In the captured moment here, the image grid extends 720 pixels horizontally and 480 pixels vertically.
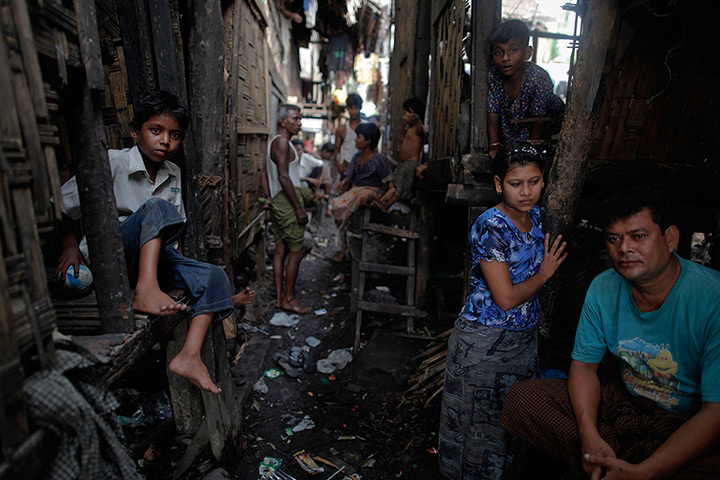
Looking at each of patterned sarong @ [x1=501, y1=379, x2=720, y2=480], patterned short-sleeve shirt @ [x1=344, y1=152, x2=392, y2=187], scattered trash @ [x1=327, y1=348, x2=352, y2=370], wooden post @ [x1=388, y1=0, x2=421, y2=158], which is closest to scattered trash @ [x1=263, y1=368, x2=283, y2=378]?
scattered trash @ [x1=327, y1=348, x2=352, y2=370]

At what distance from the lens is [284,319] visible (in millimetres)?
4938

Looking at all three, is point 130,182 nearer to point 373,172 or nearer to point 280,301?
point 280,301

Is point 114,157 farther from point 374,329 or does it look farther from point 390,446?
point 374,329

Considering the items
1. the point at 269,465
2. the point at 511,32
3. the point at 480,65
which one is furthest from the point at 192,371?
the point at 511,32

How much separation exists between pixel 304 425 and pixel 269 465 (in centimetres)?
50

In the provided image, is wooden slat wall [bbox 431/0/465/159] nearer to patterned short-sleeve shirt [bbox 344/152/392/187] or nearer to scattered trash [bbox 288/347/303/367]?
patterned short-sleeve shirt [bbox 344/152/392/187]

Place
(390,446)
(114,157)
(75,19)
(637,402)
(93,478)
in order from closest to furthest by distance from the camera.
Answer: (93,478), (75,19), (637,402), (114,157), (390,446)

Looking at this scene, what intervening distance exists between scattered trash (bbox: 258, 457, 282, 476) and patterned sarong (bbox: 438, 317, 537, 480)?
1266mm

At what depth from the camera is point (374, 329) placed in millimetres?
4723

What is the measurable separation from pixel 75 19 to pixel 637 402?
2844mm

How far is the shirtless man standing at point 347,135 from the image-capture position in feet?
A: 22.1

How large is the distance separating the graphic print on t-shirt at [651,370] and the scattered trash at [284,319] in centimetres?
379

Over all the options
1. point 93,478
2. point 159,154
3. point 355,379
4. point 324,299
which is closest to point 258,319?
point 324,299

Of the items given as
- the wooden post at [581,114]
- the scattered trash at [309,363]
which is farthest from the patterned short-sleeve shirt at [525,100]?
the scattered trash at [309,363]
